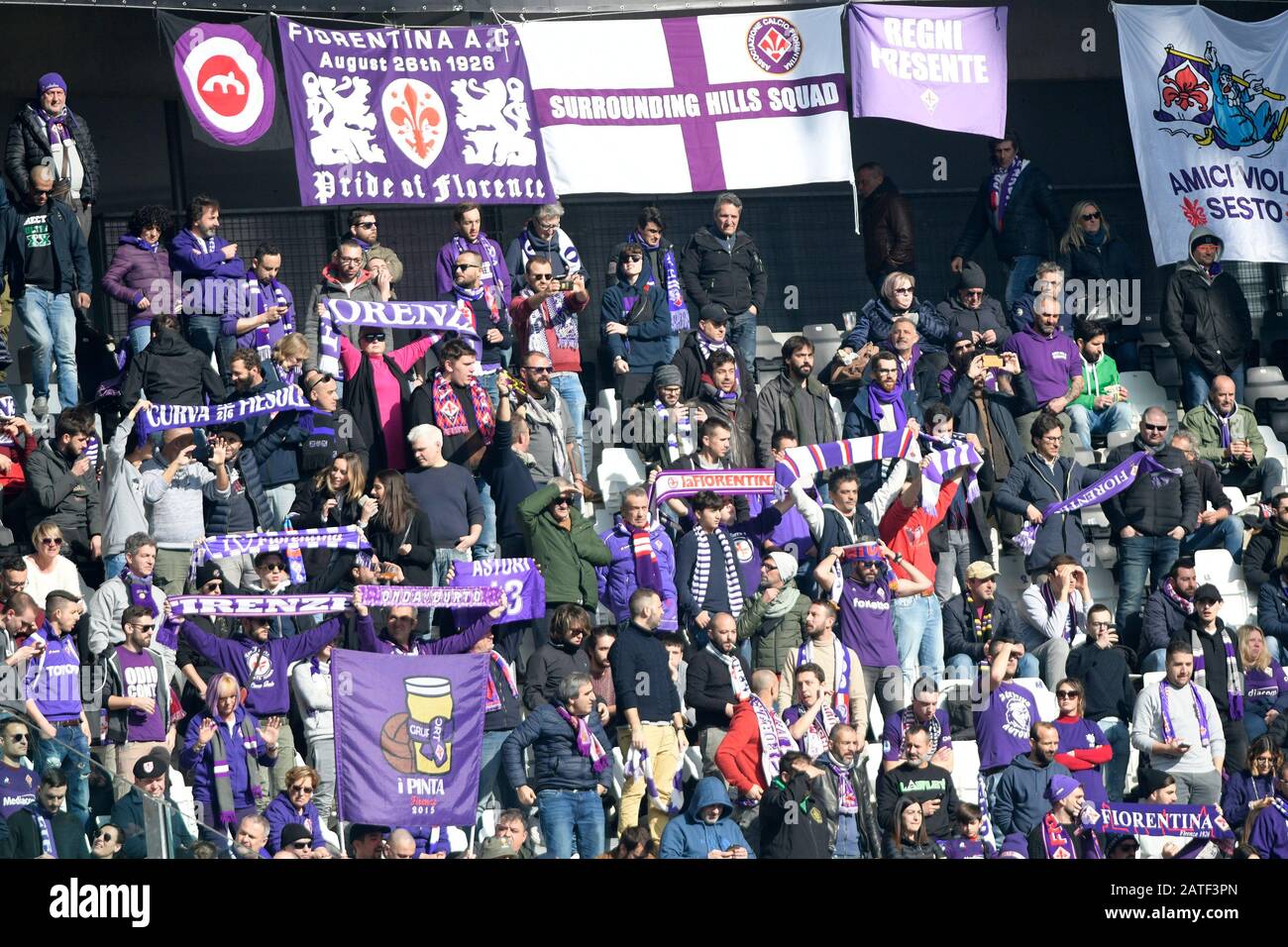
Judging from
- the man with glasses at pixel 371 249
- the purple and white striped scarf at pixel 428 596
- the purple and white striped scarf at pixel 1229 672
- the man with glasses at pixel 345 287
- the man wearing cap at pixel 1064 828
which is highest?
the man with glasses at pixel 371 249

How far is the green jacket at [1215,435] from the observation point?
18.0 m

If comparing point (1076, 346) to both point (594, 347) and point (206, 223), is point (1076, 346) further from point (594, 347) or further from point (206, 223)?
point (206, 223)

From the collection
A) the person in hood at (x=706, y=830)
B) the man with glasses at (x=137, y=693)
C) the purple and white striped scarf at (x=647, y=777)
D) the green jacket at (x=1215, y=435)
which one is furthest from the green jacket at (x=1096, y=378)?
the man with glasses at (x=137, y=693)

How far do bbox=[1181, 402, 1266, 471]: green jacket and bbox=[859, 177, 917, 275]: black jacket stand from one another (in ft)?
8.12

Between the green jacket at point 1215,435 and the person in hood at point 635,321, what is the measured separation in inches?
156

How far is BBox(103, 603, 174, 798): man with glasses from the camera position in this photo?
45.1 feet

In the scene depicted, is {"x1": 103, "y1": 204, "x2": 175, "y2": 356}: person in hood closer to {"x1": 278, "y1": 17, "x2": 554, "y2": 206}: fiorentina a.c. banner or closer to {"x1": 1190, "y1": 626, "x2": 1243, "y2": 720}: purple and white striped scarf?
{"x1": 278, "y1": 17, "x2": 554, "y2": 206}: fiorentina a.c. banner

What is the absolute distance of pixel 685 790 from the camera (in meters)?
14.5

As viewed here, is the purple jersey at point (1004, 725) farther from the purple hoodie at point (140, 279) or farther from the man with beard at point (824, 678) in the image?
the purple hoodie at point (140, 279)

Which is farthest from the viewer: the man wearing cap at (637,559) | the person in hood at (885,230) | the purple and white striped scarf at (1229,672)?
the person in hood at (885,230)

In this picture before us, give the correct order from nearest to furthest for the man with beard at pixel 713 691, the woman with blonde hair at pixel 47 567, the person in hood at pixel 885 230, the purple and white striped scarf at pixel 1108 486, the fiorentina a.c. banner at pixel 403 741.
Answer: the fiorentina a.c. banner at pixel 403 741
the woman with blonde hair at pixel 47 567
the man with beard at pixel 713 691
the purple and white striped scarf at pixel 1108 486
the person in hood at pixel 885 230

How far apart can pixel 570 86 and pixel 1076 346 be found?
4.25 metres
